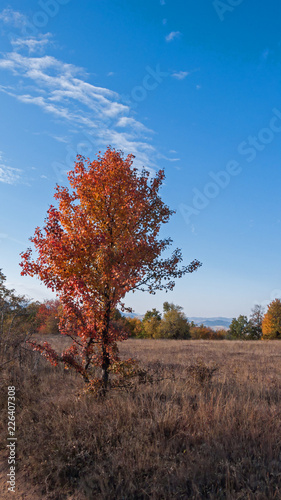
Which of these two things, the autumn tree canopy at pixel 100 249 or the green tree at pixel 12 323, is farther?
the green tree at pixel 12 323

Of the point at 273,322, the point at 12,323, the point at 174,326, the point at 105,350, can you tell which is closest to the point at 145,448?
the point at 105,350

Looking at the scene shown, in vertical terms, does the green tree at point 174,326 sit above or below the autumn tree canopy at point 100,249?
below

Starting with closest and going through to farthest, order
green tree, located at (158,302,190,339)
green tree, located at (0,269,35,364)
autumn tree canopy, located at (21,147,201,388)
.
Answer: autumn tree canopy, located at (21,147,201,388)
green tree, located at (0,269,35,364)
green tree, located at (158,302,190,339)

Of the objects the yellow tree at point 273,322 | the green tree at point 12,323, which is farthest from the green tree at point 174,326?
the green tree at point 12,323

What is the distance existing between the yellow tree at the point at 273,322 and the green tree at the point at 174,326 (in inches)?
619

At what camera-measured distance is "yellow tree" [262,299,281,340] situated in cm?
6038

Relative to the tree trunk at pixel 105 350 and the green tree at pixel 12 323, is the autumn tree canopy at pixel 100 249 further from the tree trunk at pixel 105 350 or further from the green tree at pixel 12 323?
the green tree at pixel 12 323

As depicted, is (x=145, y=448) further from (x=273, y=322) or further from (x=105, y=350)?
(x=273, y=322)

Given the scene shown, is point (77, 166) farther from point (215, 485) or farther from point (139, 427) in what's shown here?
point (215, 485)

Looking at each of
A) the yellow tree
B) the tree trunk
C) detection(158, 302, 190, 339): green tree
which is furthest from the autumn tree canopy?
the yellow tree

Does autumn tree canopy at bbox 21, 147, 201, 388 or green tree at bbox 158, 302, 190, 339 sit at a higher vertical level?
autumn tree canopy at bbox 21, 147, 201, 388

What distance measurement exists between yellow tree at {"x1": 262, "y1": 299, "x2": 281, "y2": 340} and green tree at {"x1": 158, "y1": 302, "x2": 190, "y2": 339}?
51.6ft

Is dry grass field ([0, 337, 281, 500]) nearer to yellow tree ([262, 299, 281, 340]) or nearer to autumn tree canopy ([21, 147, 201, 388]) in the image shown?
autumn tree canopy ([21, 147, 201, 388])

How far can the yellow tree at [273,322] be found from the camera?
60.4 metres
